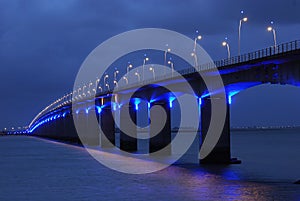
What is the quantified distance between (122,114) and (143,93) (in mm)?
11447

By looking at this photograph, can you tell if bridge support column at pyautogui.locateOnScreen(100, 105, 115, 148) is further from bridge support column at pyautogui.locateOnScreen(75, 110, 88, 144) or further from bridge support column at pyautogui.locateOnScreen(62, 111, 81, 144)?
bridge support column at pyautogui.locateOnScreen(62, 111, 81, 144)

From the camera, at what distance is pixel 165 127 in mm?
81812

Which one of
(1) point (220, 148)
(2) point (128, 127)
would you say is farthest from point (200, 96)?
(2) point (128, 127)

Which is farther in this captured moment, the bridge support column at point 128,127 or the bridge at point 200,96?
the bridge support column at point 128,127

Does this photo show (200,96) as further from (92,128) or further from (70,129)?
(70,129)

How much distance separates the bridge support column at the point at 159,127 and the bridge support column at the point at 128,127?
12544 millimetres

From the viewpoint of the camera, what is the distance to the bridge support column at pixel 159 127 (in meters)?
81.6

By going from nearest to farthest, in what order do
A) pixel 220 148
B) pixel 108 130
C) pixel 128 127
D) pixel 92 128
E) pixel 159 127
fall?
pixel 220 148, pixel 159 127, pixel 128 127, pixel 108 130, pixel 92 128

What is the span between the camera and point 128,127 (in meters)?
95.6

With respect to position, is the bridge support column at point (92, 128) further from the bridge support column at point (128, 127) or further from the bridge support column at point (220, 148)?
the bridge support column at point (220, 148)

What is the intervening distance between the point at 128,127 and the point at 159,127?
46.1 ft

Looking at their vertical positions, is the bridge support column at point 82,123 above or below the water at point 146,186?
above

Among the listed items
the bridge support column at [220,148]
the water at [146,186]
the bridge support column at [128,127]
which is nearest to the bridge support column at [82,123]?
the bridge support column at [128,127]

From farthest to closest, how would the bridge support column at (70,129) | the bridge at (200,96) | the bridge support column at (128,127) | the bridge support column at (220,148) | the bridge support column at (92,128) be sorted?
the bridge support column at (70,129)
the bridge support column at (92,128)
the bridge support column at (128,127)
the bridge support column at (220,148)
the bridge at (200,96)
